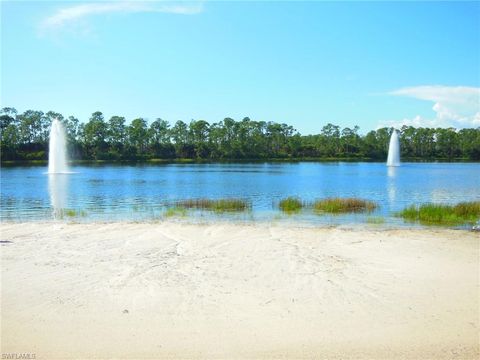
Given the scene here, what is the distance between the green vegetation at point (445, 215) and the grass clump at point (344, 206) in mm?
2621

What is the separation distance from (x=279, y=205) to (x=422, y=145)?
6458 inches

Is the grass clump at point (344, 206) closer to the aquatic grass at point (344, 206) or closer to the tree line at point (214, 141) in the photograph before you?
the aquatic grass at point (344, 206)

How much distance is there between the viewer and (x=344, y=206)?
86.6 ft

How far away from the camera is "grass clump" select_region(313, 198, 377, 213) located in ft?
85.0

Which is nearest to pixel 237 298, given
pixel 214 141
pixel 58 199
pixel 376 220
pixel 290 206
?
pixel 376 220

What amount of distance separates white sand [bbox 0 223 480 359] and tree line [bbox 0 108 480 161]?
11801cm

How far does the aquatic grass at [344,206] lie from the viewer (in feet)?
85.0

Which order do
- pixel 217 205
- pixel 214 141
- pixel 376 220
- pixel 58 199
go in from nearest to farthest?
pixel 376 220 < pixel 217 205 < pixel 58 199 < pixel 214 141

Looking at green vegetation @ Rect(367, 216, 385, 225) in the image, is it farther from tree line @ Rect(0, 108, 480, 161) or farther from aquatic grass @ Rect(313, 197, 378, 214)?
tree line @ Rect(0, 108, 480, 161)

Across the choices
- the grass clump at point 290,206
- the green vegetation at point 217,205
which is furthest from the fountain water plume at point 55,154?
the grass clump at point 290,206

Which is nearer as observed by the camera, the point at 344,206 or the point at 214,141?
the point at 344,206

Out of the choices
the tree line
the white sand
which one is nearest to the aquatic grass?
the white sand

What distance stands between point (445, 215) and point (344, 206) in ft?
19.3

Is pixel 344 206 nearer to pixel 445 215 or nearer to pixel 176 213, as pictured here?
pixel 445 215
